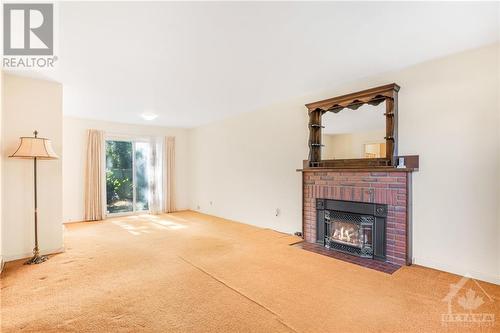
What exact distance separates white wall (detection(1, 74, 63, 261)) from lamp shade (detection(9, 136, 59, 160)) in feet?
1.18

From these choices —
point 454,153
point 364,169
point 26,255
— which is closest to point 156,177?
point 26,255

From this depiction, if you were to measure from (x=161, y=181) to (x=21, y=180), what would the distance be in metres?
3.78

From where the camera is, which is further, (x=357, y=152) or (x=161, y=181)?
(x=161, y=181)

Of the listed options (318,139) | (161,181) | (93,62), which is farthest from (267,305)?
(161,181)

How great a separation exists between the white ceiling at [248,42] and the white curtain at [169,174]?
318cm

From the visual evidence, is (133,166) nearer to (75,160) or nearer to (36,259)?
(75,160)

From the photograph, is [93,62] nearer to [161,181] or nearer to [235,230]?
[235,230]

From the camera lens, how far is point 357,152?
146 inches

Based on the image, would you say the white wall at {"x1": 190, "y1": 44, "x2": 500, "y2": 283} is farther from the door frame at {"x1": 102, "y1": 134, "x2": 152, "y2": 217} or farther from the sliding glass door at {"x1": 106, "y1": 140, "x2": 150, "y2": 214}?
the sliding glass door at {"x1": 106, "y1": 140, "x2": 150, "y2": 214}

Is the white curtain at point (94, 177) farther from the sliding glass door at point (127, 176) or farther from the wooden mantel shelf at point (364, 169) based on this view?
the wooden mantel shelf at point (364, 169)

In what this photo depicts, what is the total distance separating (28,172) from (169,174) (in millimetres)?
3846

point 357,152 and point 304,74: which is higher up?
point 304,74

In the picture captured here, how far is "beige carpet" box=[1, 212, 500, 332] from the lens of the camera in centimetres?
196

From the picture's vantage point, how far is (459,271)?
2.82 meters
